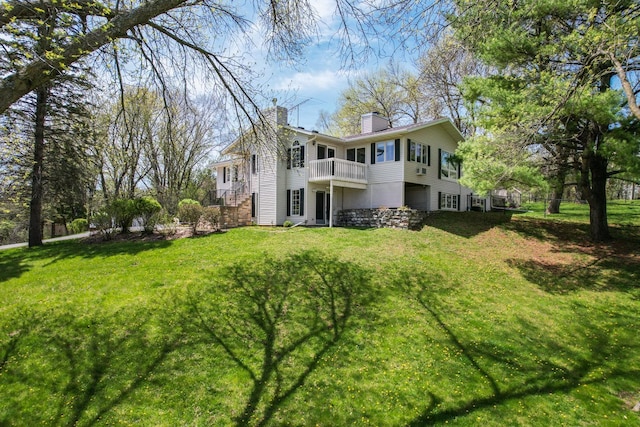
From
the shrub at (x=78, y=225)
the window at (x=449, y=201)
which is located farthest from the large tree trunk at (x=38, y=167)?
the window at (x=449, y=201)

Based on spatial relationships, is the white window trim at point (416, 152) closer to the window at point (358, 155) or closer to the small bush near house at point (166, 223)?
the window at point (358, 155)

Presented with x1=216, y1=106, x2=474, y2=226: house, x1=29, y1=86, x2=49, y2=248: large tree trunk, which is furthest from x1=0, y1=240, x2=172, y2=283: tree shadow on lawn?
x1=216, y1=106, x2=474, y2=226: house

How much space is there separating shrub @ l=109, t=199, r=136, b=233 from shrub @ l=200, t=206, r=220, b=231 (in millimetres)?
2887

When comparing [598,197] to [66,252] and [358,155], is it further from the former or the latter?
[66,252]

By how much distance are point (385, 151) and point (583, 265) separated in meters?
10.3

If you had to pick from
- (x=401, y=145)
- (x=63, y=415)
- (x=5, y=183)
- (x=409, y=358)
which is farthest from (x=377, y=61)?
(x=401, y=145)

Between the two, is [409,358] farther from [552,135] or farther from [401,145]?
[401,145]

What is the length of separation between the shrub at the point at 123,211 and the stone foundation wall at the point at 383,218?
10159mm

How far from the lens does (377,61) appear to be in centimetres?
571

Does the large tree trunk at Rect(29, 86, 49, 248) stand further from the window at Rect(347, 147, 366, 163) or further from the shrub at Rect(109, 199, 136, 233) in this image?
the window at Rect(347, 147, 366, 163)

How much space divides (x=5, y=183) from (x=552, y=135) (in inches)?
653

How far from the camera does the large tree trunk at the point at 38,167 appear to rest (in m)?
11.6

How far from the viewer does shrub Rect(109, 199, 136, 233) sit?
13.5 m

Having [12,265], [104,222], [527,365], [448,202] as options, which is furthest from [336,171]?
[12,265]
